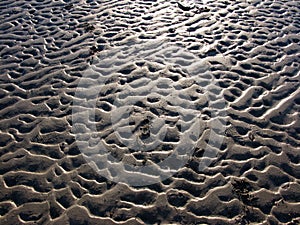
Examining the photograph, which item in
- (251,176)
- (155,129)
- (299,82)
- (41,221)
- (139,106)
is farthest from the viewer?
A: (299,82)

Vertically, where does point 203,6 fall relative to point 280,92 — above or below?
above

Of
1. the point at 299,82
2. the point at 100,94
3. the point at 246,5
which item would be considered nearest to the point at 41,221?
the point at 100,94

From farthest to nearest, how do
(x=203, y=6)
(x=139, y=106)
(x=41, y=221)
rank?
(x=203, y=6)
(x=139, y=106)
(x=41, y=221)

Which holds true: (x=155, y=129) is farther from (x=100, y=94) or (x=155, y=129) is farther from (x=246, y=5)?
(x=246, y=5)

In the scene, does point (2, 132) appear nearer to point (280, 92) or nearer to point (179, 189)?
point (179, 189)

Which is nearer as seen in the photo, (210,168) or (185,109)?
(210,168)

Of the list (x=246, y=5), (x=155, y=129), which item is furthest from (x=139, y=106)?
(x=246, y=5)
